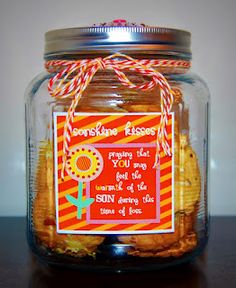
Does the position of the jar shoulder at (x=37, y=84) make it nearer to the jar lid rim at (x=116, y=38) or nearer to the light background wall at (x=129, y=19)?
the jar lid rim at (x=116, y=38)

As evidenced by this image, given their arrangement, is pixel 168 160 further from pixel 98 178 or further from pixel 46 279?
pixel 46 279

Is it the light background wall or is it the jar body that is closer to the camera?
the jar body

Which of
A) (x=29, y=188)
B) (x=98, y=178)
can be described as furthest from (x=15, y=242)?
(x=98, y=178)

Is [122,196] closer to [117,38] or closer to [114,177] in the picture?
[114,177]

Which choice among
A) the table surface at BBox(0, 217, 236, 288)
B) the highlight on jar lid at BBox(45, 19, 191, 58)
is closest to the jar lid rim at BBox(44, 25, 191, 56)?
the highlight on jar lid at BBox(45, 19, 191, 58)

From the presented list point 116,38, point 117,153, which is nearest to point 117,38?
point 116,38

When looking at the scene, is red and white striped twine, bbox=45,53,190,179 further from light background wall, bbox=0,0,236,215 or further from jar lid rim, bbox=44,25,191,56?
light background wall, bbox=0,0,236,215

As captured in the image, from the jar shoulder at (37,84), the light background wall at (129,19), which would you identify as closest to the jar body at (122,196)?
the jar shoulder at (37,84)
